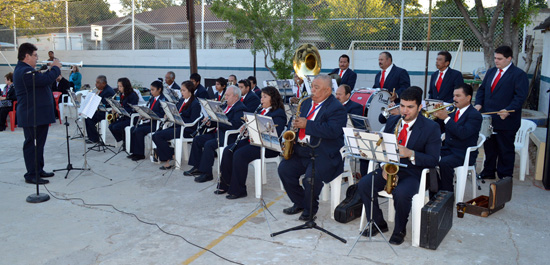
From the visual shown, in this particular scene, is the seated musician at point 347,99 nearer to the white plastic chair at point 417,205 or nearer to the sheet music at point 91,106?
the white plastic chair at point 417,205

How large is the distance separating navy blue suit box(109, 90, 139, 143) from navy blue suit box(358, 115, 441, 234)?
6.05m

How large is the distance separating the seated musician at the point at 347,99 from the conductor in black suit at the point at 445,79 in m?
1.40

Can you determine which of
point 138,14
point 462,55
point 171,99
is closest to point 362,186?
point 171,99

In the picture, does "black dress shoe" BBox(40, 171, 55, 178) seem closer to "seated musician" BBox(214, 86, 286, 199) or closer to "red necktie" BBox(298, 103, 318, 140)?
"seated musician" BBox(214, 86, 286, 199)

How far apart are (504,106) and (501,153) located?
0.70 m

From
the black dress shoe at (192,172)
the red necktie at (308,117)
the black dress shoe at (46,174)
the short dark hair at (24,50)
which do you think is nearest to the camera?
the red necktie at (308,117)

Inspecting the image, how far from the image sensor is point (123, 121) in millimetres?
9555

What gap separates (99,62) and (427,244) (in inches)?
700

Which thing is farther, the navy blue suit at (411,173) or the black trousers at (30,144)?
the black trousers at (30,144)

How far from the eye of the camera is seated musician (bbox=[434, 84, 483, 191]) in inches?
223

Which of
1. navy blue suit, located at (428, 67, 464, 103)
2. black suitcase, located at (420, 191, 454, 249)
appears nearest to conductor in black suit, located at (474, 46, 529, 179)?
navy blue suit, located at (428, 67, 464, 103)

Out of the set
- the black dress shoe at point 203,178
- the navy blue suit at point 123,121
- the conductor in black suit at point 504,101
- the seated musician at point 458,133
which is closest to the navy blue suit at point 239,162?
the black dress shoe at point 203,178

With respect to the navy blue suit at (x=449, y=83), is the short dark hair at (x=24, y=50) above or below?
above

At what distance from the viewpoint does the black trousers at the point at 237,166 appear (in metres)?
6.38
